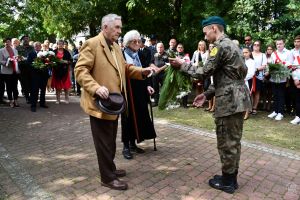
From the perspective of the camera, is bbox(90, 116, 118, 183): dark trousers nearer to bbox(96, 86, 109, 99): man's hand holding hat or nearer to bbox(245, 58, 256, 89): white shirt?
bbox(96, 86, 109, 99): man's hand holding hat

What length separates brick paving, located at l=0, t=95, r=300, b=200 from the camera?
4598 mm

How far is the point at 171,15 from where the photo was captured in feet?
48.6

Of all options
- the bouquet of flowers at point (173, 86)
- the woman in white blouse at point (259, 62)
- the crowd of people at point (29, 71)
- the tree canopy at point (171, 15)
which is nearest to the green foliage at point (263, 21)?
the tree canopy at point (171, 15)

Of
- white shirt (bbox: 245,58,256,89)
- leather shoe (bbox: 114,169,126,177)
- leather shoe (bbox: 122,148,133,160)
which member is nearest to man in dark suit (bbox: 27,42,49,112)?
leather shoe (bbox: 122,148,133,160)

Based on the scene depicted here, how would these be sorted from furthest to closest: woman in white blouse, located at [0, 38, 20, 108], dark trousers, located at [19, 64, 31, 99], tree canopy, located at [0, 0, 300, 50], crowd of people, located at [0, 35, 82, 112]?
dark trousers, located at [19, 64, 31, 99], tree canopy, located at [0, 0, 300, 50], woman in white blouse, located at [0, 38, 20, 108], crowd of people, located at [0, 35, 82, 112]

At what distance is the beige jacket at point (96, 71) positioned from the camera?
4204mm

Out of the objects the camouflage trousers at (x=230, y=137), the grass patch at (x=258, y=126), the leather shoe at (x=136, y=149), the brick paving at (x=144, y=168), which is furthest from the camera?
the grass patch at (x=258, y=126)

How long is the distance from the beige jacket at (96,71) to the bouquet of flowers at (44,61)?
6030 mm

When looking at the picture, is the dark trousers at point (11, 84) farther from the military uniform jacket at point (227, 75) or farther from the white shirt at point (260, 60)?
the military uniform jacket at point (227, 75)

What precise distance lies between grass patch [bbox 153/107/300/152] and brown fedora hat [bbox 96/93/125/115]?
12.7 ft

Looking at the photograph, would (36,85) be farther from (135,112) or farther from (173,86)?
(173,86)

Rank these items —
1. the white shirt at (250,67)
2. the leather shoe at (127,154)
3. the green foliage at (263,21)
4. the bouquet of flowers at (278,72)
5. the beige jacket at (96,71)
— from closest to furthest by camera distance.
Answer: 1. the beige jacket at (96,71)
2. the leather shoe at (127,154)
3. the bouquet of flowers at (278,72)
4. the white shirt at (250,67)
5. the green foliage at (263,21)

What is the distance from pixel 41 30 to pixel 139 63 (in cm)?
2055

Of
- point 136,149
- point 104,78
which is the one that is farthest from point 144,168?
point 104,78
